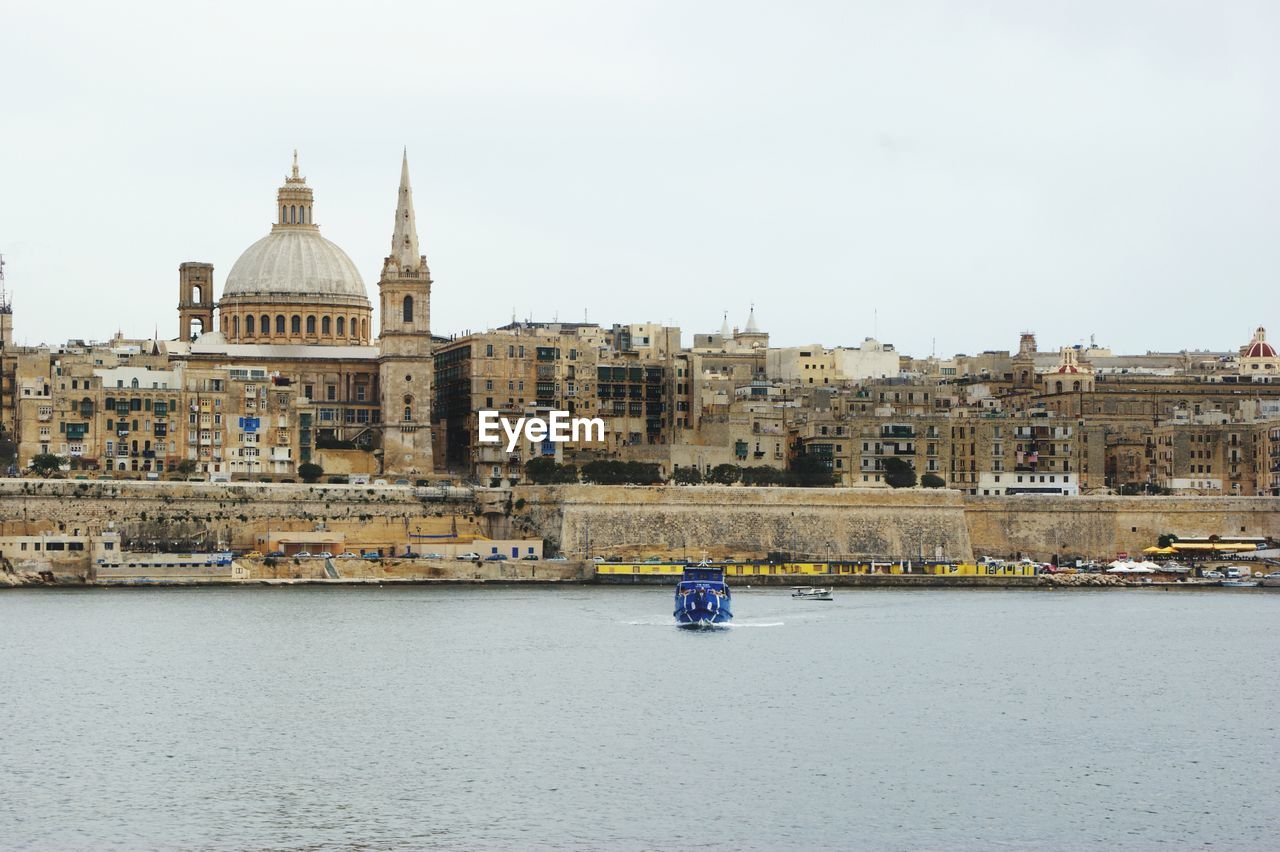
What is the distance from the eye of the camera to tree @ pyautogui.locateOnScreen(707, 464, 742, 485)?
84000mm

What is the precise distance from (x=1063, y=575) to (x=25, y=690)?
135 feet

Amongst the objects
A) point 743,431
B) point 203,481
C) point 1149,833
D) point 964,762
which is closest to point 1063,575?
point 743,431

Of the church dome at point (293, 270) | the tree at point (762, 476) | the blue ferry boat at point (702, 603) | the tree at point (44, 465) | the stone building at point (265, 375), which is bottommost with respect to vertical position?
the blue ferry boat at point (702, 603)

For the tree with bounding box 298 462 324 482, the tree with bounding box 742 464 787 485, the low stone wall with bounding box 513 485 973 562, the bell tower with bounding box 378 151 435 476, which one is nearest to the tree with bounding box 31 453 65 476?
the tree with bounding box 298 462 324 482

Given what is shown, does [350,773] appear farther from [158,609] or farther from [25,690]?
[158,609]

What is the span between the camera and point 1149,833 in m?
Result: 32.6

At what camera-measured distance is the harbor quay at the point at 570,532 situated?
2876 inches

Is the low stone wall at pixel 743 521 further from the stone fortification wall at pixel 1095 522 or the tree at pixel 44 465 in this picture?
the tree at pixel 44 465

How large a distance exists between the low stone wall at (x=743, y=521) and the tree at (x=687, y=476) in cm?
401

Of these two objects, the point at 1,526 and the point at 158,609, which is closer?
the point at 158,609

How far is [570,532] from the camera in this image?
77.3m

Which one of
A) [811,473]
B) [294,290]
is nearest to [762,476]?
[811,473]

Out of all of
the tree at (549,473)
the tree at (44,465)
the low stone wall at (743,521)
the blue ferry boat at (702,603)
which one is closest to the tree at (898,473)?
the low stone wall at (743,521)

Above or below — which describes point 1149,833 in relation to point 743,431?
below
